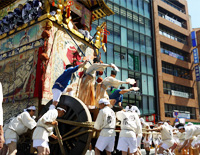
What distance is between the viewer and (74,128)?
5.27 m

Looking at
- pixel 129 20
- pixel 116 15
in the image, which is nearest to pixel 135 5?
pixel 129 20

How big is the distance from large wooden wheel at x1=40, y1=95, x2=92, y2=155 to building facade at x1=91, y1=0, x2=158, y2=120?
672 inches

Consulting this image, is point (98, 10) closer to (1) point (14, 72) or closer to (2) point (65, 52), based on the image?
(2) point (65, 52)

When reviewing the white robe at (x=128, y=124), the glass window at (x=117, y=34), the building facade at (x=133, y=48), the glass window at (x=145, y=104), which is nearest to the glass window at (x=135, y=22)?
the building facade at (x=133, y=48)

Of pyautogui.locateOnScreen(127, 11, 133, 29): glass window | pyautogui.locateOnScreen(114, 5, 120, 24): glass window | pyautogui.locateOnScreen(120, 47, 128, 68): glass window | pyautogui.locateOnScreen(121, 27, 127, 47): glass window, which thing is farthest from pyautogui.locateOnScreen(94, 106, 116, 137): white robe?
pyautogui.locateOnScreen(127, 11, 133, 29): glass window

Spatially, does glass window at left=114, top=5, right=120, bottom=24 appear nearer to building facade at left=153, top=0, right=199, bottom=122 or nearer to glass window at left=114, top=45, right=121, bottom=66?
glass window at left=114, top=45, right=121, bottom=66

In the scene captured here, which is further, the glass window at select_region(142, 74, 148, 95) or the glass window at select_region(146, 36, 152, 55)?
the glass window at select_region(146, 36, 152, 55)

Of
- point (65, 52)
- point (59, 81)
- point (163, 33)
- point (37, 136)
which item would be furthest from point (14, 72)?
point (163, 33)

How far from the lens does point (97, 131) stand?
5.51 m

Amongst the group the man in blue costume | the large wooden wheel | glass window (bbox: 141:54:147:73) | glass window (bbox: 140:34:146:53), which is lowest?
the large wooden wheel

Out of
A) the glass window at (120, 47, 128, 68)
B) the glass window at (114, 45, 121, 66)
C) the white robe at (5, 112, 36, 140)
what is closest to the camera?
the white robe at (5, 112, 36, 140)

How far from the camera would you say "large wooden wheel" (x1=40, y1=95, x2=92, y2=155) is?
16.8ft

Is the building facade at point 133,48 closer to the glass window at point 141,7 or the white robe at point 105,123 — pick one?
the glass window at point 141,7

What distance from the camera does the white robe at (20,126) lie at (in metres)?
5.25
